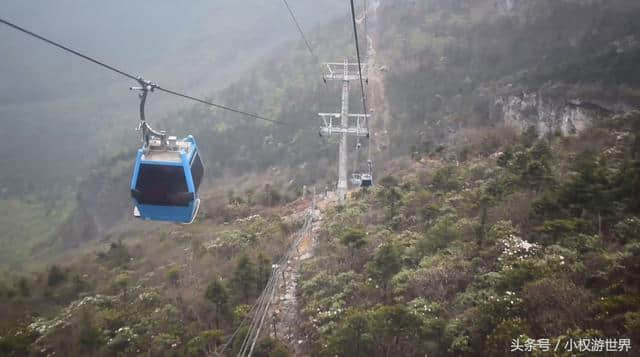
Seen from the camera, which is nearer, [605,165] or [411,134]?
[605,165]

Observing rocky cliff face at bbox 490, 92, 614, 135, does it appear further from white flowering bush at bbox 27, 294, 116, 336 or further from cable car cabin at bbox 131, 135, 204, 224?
white flowering bush at bbox 27, 294, 116, 336

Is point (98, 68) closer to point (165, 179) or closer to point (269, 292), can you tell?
point (269, 292)

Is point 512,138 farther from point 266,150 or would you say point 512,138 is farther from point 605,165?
point 266,150

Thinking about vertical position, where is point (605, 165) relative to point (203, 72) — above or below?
below

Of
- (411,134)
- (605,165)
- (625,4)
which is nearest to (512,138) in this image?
(605,165)

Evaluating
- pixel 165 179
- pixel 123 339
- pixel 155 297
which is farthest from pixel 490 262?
pixel 155 297

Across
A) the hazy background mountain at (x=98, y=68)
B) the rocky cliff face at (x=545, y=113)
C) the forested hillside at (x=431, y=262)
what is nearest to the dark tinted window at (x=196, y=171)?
the forested hillside at (x=431, y=262)
